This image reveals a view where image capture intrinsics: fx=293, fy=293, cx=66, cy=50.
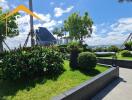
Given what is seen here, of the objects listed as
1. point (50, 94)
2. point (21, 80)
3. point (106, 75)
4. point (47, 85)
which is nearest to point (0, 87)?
point (21, 80)

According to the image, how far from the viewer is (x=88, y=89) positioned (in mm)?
11766

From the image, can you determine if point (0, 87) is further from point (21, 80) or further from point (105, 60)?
point (105, 60)

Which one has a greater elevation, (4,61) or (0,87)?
(4,61)

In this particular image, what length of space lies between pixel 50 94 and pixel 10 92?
2.18 m

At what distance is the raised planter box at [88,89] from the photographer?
951cm

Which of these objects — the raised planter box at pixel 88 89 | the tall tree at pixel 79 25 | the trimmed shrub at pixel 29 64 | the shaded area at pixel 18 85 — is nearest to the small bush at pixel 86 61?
the raised planter box at pixel 88 89

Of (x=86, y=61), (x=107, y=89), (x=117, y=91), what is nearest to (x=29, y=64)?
(x=86, y=61)

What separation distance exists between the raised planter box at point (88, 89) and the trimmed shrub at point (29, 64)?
245cm

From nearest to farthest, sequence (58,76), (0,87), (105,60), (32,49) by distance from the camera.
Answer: (0,87), (58,76), (32,49), (105,60)

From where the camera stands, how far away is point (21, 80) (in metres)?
14.3

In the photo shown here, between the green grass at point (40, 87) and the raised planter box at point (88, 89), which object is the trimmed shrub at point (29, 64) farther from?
the raised planter box at point (88, 89)

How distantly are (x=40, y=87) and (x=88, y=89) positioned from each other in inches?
88.0

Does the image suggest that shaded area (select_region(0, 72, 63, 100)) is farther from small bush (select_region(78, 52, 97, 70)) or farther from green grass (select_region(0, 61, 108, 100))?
small bush (select_region(78, 52, 97, 70))

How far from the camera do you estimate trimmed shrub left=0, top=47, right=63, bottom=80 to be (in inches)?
563
